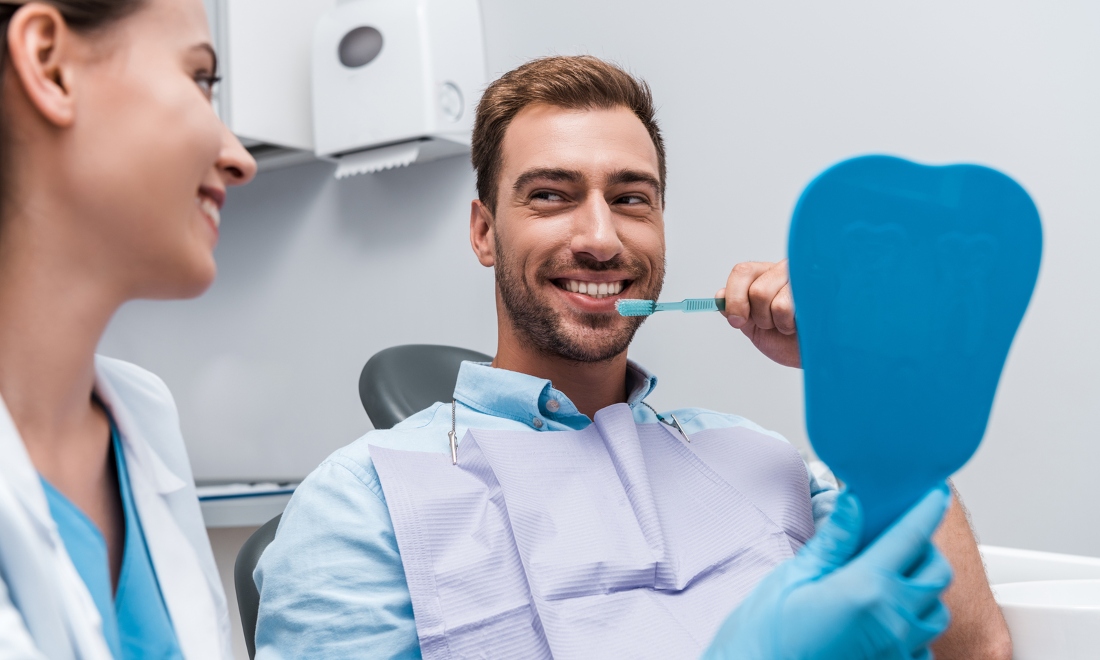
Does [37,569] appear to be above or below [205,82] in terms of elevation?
below

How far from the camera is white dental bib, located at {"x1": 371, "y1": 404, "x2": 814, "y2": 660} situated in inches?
34.8

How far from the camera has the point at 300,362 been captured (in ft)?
7.66

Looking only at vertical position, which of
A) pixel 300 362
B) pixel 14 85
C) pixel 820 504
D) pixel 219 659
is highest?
pixel 14 85

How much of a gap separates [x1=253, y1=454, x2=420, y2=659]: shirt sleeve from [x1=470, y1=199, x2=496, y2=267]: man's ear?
44cm

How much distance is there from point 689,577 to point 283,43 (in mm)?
1774

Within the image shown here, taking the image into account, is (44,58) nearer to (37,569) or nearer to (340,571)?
(37,569)

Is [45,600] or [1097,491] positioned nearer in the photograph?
[45,600]

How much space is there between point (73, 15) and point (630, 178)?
773mm

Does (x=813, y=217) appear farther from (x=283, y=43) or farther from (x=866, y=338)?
(x=283, y=43)

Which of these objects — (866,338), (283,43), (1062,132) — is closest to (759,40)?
(1062,132)

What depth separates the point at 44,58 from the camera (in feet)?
1.72

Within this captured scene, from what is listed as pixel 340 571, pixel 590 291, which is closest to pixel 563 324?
pixel 590 291

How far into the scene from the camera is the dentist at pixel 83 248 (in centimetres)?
51

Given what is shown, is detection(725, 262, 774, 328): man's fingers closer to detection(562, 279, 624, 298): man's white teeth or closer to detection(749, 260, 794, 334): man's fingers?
detection(749, 260, 794, 334): man's fingers
